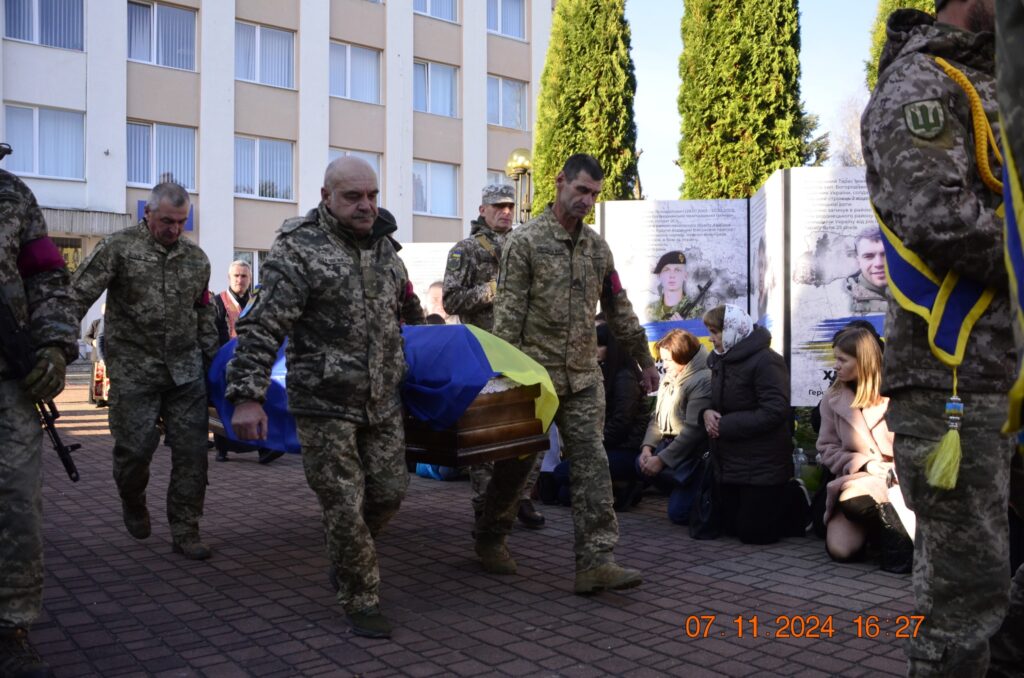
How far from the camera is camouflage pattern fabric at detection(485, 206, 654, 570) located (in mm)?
5340

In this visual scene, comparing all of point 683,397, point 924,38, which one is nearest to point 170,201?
point 683,397

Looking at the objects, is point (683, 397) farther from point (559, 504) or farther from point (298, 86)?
point (298, 86)

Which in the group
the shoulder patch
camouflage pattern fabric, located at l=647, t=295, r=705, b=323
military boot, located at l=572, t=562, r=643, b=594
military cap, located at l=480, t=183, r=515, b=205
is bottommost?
military boot, located at l=572, t=562, r=643, b=594

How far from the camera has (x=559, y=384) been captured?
5.45 meters

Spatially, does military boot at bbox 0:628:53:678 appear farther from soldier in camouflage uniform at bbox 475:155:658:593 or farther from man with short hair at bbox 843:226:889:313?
man with short hair at bbox 843:226:889:313

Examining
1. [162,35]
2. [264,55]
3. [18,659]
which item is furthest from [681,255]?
[264,55]

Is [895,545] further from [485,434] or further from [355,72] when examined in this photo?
[355,72]

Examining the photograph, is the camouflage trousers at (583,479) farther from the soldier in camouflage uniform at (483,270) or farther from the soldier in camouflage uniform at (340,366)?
the soldier in camouflage uniform at (483,270)

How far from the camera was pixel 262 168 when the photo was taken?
2767cm

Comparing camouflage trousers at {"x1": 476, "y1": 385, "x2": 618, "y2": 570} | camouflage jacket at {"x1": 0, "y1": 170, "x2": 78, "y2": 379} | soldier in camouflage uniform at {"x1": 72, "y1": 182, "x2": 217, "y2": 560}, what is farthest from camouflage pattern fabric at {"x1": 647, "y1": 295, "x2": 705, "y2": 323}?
camouflage jacket at {"x1": 0, "y1": 170, "x2": 78, "y2": 379}

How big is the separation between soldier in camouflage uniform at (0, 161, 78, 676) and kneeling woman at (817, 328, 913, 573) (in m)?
4.53

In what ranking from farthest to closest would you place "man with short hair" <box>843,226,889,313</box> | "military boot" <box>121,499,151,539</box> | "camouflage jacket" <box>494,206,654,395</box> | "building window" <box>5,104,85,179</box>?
"building window" <box>5,104,85,179</box> → "man with short hair" <box>843,226,889,313</box> → "military boot" <box>121,499,151,539</box> → "camouflage jacket" <box>494,206,654,395</box>

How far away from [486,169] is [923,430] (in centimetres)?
2971
